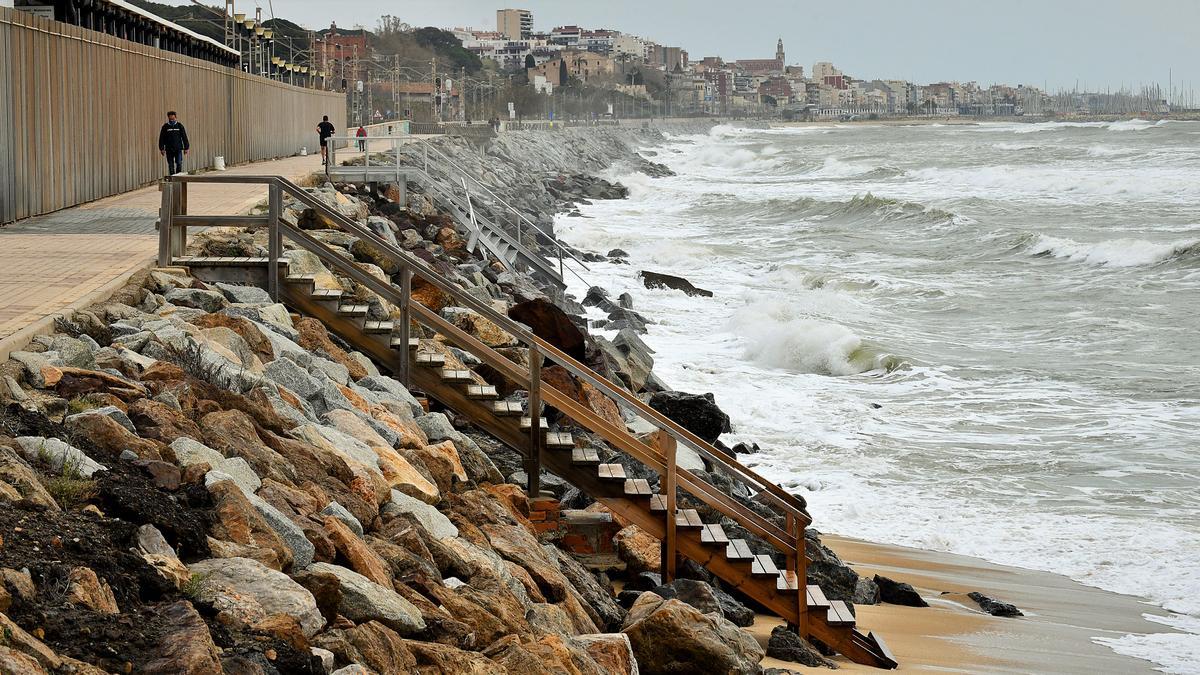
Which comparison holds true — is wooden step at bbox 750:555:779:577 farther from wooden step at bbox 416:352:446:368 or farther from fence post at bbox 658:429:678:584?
wooden step at bbox 416:352:446:368

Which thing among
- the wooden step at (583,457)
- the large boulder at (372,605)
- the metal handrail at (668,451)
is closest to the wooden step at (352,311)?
the metal handrail at (668,451)

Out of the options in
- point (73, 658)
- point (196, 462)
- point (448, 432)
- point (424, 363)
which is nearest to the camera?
point (73, 658)

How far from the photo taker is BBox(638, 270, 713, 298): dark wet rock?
27.8 meters

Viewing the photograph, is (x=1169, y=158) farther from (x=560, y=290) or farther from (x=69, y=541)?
(x=69, y=541)

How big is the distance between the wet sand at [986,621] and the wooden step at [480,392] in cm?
260

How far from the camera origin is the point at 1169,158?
84062 mm

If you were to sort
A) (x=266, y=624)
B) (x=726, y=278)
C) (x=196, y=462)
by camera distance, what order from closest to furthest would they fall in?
(x=266, y=624), (x=196, y=462), (x=726, y=278)

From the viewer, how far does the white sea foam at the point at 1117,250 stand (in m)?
36.2

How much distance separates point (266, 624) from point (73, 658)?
0.74 meters

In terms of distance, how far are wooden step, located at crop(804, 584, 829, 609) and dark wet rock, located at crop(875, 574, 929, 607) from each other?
3.54ft

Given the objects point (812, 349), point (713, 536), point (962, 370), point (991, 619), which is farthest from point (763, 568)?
point (812, 349)

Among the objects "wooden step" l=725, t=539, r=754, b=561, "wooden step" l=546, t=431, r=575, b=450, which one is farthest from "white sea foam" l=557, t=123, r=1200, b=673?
"wooden step" l=546, t=431, r=575, b=450

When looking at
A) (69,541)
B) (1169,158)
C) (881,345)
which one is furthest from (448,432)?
(1169,158)

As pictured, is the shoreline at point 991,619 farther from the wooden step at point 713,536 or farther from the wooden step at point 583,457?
the wooden step at point 583,457
